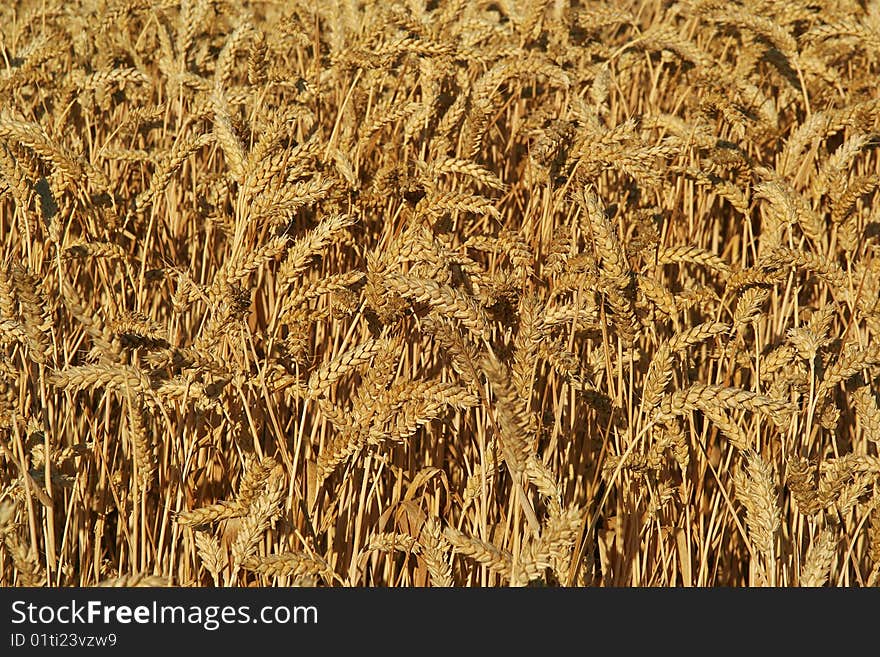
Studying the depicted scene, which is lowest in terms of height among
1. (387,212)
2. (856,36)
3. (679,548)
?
(679,548)

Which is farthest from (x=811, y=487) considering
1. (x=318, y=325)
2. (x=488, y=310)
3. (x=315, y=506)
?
(x=318, y=325)

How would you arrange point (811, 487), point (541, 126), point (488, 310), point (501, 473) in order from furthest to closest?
point (541, 126) < point (501, 473) < point (488, 310) < point (811, 487)

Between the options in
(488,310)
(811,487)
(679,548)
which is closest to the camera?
(811,487)

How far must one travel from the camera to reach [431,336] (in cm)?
187

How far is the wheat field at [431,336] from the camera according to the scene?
5.01ft

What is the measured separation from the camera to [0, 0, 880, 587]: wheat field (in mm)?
1526

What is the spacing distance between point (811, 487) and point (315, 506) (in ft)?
3.01

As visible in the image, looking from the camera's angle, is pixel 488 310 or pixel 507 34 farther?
pixel 507 34

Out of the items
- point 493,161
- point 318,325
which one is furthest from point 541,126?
point 318,325

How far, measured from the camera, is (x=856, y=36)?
2.75 metres

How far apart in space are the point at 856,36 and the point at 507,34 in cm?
103

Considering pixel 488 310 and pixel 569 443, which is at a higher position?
pixel 488 310

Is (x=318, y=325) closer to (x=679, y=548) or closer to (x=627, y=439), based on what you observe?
(x=627, y=439)

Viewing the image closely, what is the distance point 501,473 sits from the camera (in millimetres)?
2057
